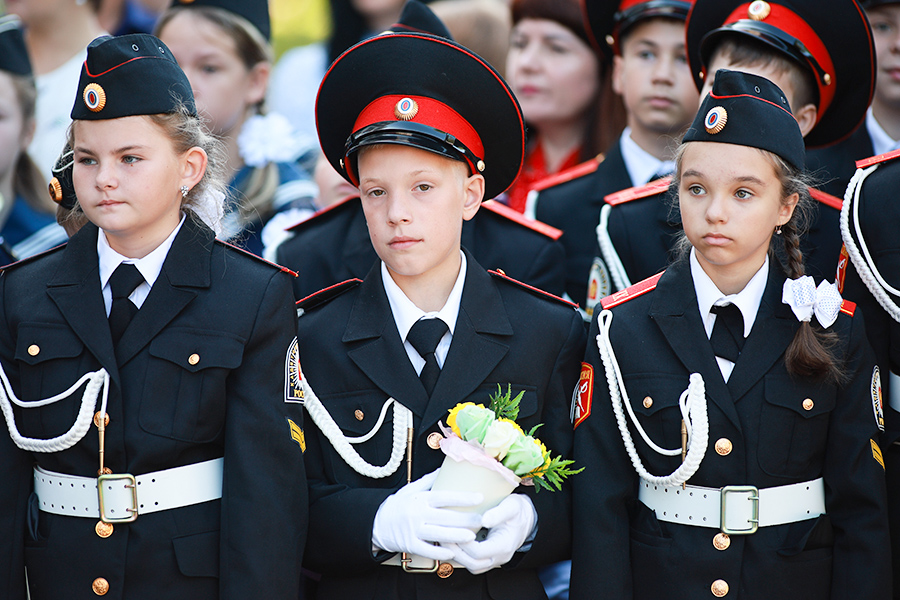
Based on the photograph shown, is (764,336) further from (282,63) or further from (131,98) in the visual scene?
(282,63)

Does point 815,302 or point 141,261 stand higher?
point 141,261

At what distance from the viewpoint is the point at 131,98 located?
295cm

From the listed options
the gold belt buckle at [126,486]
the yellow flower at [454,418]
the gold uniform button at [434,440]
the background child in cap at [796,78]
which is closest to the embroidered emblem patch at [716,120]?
the background child in cap at [796,78]

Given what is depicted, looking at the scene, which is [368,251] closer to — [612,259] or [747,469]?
[612,259]

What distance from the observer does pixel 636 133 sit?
4738mm

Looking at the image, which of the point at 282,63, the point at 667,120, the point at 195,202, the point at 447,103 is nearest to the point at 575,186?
the point at 667,120

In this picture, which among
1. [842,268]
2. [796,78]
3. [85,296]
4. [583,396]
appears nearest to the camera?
[85,296]

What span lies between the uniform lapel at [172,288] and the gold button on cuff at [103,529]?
18.2 inches

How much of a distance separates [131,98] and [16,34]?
2.68m

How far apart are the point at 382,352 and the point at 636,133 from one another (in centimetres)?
215

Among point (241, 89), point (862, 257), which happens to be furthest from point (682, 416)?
point (241, 89)

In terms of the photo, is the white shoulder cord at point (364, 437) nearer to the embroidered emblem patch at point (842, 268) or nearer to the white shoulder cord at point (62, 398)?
the white shoulder cord at point (62, 398)

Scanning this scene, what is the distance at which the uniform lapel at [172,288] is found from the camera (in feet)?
9.62

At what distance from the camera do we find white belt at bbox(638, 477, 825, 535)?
3010 mm
